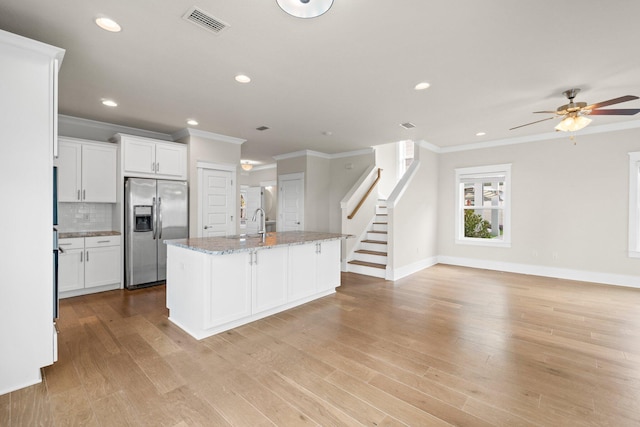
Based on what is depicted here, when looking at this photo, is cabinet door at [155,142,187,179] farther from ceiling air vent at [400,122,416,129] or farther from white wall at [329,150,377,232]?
ceiling air vent at [400,122,416,129]

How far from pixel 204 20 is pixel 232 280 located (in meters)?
2.33

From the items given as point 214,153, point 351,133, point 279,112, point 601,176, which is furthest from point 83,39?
point 601,176

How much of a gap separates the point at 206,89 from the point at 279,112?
3.57ft

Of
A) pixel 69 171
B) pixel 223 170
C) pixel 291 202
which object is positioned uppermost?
pixel 223 170

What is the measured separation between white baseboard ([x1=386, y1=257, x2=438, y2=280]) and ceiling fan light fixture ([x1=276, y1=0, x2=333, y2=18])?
4.29 m

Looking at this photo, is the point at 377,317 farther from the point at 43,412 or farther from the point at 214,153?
the point at 214,153

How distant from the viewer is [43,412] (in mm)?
1815

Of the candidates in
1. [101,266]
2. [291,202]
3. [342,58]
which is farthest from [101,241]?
[342,58]

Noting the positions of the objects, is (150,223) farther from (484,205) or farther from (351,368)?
(484,205)

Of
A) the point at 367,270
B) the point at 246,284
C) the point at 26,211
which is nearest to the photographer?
the point at 26,211

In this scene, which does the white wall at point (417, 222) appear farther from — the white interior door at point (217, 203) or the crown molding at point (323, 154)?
the white interior door at point (217, 203)

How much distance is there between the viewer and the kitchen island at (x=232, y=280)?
287 cm

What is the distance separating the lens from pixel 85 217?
A: 4.71 meters

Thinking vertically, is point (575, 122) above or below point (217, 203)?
above
